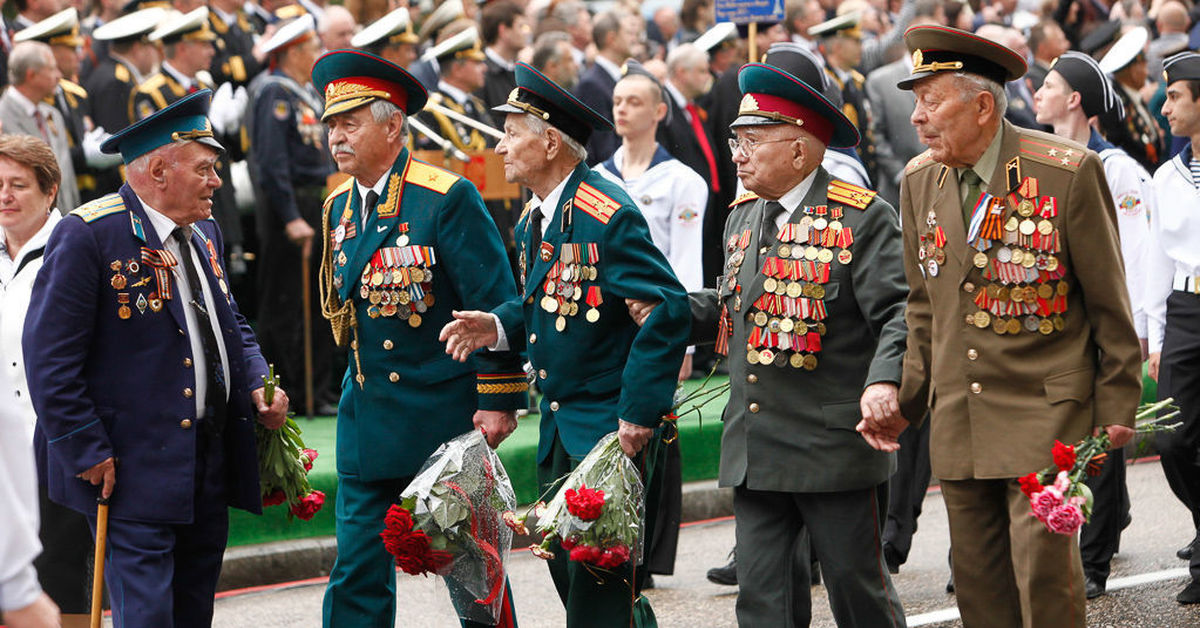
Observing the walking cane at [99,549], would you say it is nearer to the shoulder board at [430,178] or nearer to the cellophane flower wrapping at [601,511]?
the cellophane flower wrapping at [601,511]

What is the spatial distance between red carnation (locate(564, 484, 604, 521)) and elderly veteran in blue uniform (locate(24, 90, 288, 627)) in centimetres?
116

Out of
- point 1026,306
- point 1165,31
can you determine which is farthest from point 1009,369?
point 1165,31

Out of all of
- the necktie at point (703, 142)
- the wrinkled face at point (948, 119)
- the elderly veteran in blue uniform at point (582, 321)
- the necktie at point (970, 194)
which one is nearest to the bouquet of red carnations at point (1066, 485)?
the necktie at point (970, 194)

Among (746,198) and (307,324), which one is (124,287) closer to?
(746,198)

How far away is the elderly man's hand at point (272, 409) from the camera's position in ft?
19.1

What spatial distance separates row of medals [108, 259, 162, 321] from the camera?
17.6ft

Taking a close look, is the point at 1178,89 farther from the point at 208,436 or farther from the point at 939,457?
the point at 208,436

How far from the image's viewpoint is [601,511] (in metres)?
5.44

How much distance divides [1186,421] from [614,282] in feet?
9.85

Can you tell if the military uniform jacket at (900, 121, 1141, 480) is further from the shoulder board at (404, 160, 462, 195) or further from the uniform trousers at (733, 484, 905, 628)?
the shoulder board at (404, 160, 462, 195)

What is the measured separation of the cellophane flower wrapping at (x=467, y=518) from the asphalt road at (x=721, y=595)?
694mm

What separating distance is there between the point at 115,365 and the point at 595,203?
1.72 m

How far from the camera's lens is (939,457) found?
17.7ft

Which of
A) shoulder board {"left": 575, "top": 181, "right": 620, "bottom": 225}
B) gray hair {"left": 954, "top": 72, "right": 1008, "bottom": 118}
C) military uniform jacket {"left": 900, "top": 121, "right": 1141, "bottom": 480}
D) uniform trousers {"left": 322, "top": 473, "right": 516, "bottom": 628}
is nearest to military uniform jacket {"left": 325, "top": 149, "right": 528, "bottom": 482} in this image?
uniform trousers {"left": 322, "top": 473, "right": 516, "bottom": 628}
